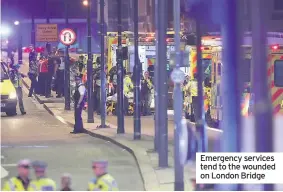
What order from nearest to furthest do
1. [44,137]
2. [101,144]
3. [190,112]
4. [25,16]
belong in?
[101,144] → [44,137] → [190,112] → [25,16]

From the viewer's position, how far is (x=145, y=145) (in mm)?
17422

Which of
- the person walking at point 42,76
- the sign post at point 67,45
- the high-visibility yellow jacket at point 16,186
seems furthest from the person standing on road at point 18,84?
the high-visibility yellow jacket at point 16,186

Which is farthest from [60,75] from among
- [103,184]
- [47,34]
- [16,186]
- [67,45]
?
[103,184]

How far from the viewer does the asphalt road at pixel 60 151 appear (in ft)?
44.1

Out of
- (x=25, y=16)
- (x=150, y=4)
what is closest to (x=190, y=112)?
(x=150, y=4)

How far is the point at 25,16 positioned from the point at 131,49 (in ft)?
69.0

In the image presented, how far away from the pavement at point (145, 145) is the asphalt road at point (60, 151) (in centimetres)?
17

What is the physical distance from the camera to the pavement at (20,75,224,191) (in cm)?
1264

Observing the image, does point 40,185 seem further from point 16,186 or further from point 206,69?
point 206,69

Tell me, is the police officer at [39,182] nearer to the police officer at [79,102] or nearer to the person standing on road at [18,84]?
the police officer at [79,102]

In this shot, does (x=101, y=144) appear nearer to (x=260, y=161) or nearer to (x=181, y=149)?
(x=181, y=149)

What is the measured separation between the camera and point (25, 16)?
4684 cm

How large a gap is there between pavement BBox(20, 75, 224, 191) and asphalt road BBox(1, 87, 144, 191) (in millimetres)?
169

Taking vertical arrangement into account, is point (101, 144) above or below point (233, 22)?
below
